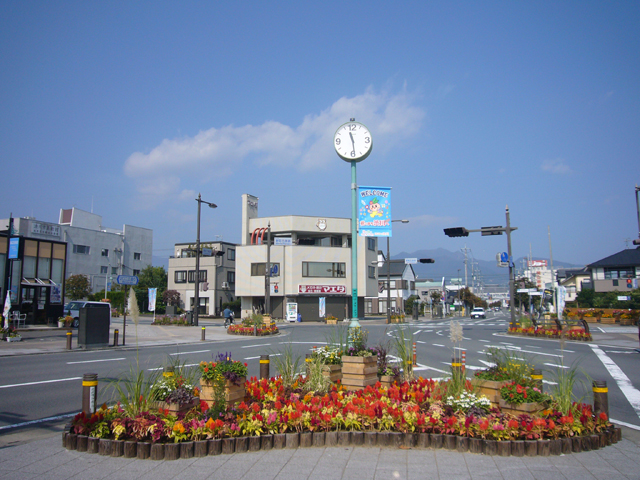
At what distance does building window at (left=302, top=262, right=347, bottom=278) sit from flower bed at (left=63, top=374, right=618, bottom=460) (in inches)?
1831

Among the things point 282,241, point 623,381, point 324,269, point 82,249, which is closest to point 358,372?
point 623,381

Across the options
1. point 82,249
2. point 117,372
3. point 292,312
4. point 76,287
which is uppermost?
point 82,249

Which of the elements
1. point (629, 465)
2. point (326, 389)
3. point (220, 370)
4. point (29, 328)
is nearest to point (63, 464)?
point (220, 370)

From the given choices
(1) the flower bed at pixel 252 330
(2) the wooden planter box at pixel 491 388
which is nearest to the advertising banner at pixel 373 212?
(2) the wooden planter box at pixel 491 388

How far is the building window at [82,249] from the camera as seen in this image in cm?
6228

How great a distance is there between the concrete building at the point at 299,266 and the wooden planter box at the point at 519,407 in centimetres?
4449

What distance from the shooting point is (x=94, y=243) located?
212 ft

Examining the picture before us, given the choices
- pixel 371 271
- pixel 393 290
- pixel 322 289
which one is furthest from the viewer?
pixel 393 290

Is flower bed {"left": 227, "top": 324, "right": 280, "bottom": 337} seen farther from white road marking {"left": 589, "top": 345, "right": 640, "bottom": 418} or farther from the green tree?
the green tree

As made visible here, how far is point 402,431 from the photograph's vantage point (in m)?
6.12

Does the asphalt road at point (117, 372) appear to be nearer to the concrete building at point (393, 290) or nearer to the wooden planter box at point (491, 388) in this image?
the wooden planter box at point (491, 388)

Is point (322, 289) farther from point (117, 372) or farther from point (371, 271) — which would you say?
point (117, 372)

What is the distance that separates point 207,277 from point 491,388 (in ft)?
185

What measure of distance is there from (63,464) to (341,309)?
4934 centimetres
